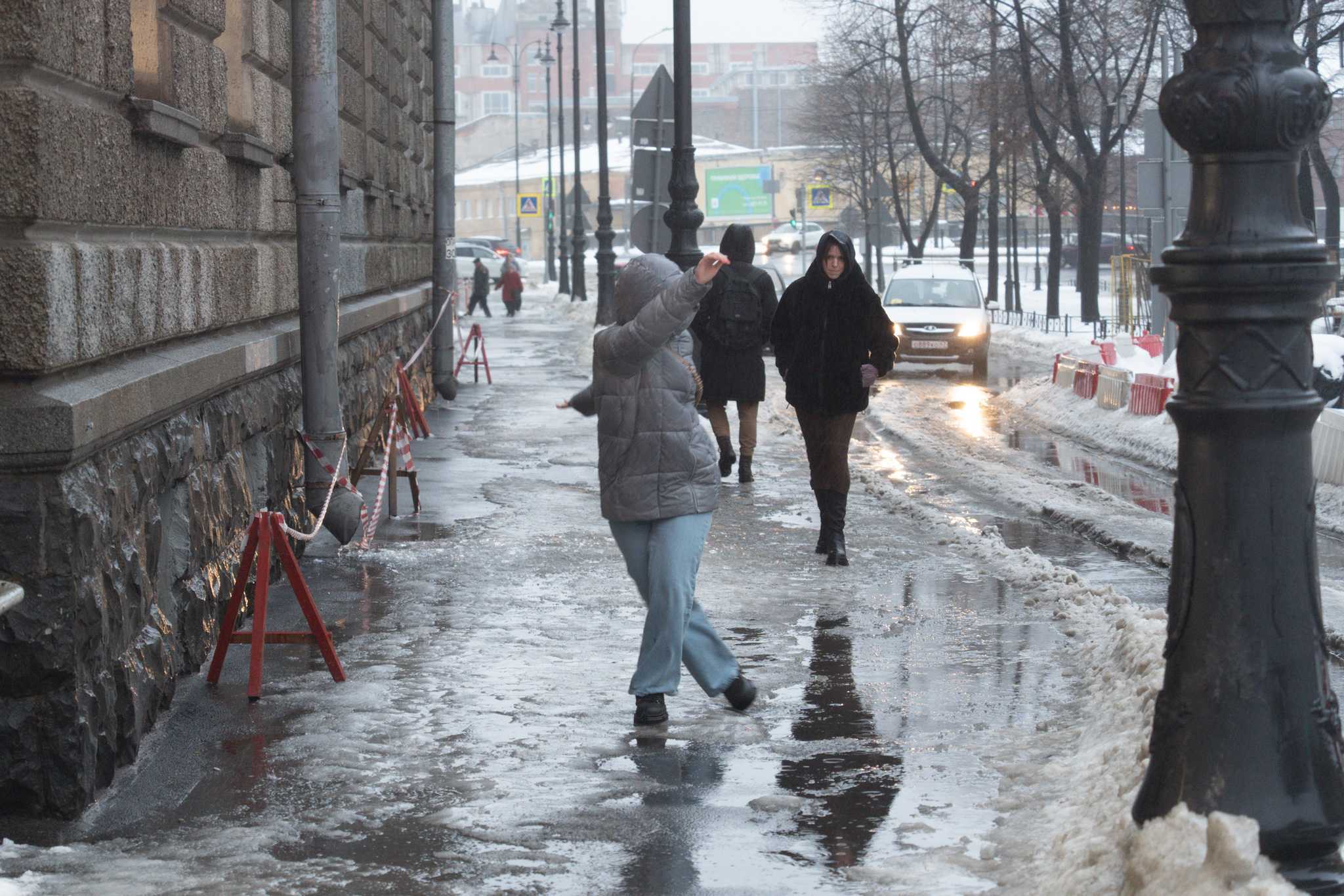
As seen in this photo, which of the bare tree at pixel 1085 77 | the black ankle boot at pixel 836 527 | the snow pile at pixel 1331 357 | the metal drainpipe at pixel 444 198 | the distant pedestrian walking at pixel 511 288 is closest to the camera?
the black ankle boot at pixel 836 527

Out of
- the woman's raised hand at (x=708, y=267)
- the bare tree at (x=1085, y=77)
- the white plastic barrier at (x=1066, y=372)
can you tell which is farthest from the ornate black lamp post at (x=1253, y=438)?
the bare tree at (x=1085, y=77)

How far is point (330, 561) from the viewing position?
9.53 metres

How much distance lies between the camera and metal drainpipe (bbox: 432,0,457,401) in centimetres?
1989

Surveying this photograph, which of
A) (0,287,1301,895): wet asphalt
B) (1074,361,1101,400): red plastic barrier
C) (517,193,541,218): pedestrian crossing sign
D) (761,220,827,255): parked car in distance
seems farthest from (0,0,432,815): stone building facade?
(761,220,827,255): parked car in distance

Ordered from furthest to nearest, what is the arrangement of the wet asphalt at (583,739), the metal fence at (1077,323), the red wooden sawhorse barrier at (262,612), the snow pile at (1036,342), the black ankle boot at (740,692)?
1. the metal fence at (1077,323)
2. the snow pile at (1036,342)
3. the red wooden sawhorse barrier at (262,612)
4. the black ankle boot at (740,692)
5. the wet asphalt at (583,739)

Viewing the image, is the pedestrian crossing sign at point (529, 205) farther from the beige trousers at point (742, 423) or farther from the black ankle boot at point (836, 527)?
the black ankle boot at point (836, 527)

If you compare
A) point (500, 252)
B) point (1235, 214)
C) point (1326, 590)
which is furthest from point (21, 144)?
point (500, 252)

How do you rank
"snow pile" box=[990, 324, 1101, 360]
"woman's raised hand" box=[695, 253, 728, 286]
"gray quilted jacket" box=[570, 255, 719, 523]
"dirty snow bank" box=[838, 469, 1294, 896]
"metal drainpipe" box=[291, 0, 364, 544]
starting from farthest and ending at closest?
"snow pile" box=[990, 324, 1101, 360] → "metal drainpipe" box=[291, 0, 364, 544] → "gray quilted jacket" box=[570, 255, 719, 523] → "woman's raised hand" box=[695, 253, 728, 286] → "dirty snow bank" box=[838, 469, 1294, 896]

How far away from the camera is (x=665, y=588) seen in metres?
6.07

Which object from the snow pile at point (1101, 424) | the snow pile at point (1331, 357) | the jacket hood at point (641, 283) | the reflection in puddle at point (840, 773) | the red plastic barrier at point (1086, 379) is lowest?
the snow pile at point (1101, 424)

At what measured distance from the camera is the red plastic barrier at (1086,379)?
18.8 m

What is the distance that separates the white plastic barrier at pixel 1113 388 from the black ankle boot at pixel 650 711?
12.0m

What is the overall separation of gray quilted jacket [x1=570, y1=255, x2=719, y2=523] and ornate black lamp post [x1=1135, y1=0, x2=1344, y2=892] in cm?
231

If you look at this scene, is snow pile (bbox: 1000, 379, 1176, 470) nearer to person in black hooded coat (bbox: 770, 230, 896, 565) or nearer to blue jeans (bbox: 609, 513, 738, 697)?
person in black hooded coat (bbox: 770, 230, 896, 565)
